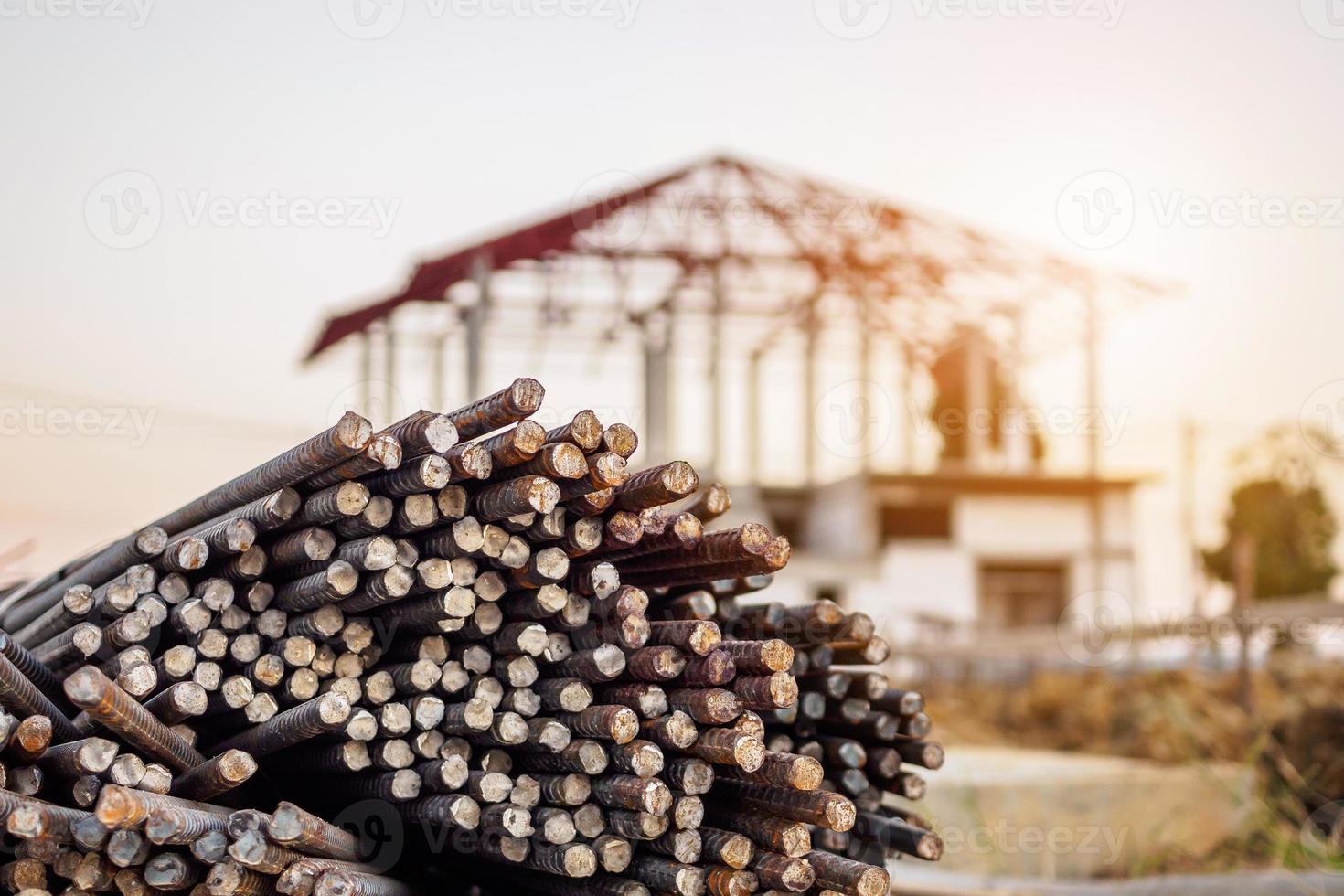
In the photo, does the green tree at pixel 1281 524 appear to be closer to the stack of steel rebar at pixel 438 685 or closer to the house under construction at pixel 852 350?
the house under construction at pixel 852 350

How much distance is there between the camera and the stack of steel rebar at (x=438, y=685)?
10.3 ft

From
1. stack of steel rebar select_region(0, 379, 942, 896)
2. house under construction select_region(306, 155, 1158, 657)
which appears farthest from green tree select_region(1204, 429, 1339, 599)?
stack of steel rebar select_region(0, 379, 942, 896)

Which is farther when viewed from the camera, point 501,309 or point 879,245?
point 879,245

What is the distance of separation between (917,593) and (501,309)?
9.41m

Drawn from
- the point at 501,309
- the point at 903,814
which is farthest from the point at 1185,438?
the point at 903,814

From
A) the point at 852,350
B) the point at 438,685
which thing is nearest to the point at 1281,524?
the point at 852,350

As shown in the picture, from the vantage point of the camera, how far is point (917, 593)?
22859mm

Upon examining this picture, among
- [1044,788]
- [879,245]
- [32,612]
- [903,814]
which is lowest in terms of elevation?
[1044,788]

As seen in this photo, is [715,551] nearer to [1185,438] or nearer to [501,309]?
[501,309]

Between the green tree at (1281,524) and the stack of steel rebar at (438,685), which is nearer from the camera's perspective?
the stack of steel rebar at (438,685)

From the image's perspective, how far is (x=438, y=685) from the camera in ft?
Result: 11.3

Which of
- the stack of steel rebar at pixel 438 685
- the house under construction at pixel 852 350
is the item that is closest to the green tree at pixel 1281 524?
the house under construction at pixel 852 350

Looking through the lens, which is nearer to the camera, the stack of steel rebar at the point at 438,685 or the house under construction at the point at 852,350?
the stack of steel rebar at the point at 438,685

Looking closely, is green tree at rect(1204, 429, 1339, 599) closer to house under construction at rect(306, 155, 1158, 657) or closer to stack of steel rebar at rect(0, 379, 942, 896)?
house under construction at rect(306, 155, 1158, 657)
